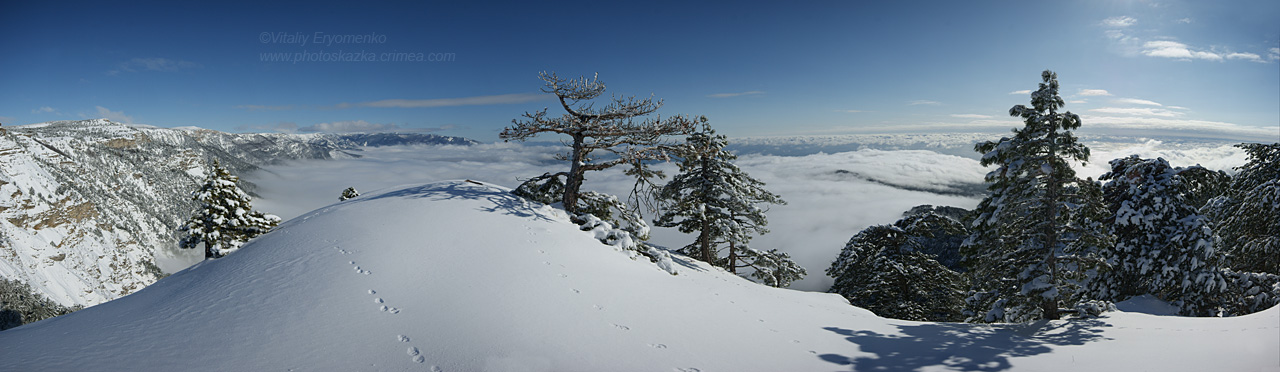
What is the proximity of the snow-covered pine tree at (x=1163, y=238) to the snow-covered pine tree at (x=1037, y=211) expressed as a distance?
195 inches

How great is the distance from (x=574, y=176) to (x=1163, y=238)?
18.0 m

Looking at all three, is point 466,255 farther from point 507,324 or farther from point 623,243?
point 623,243

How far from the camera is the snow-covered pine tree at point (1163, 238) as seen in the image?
11.9m

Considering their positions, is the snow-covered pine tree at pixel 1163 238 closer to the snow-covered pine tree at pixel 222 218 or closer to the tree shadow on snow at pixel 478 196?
the tree shadow on snow at pixel 478 196

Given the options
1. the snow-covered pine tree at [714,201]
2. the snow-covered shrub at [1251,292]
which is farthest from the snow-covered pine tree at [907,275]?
the snow-covered shrub at [1251,292]

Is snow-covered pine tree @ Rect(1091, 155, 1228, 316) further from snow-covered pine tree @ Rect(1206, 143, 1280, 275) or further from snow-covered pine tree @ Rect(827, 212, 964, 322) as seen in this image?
snow-covered pine tree @ Rect(827, 212, 964, 322)

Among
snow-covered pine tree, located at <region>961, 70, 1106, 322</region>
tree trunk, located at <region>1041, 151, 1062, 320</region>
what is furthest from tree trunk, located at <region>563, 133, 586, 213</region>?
tree trunk, located at <region>1041, 151, 1062, 320</region>

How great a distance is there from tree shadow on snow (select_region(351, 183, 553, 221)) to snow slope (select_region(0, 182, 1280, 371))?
205cm

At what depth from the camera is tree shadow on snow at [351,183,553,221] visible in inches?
463

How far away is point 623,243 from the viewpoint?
11.3 m

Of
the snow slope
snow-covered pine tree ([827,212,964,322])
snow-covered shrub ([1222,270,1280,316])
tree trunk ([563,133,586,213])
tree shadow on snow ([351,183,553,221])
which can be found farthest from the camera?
snow-covered pine tree ([827,212,964,322])

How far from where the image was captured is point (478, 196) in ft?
41.9

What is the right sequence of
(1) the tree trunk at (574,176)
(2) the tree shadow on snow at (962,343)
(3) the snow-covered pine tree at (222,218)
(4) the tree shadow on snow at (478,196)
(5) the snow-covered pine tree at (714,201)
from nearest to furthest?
(2) the tree shadow on snow at (962,343) < (3) the snow-covered pine tree at (222,218) < (4) the tree shadow on snow at (478,196) < (1) the tree trunk at (574,176) < (5) the snow-covered pine tree at (714,201)

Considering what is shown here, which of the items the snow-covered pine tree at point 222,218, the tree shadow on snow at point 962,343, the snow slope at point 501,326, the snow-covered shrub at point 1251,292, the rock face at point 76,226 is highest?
the snow-covered pine tree at point 222,218
